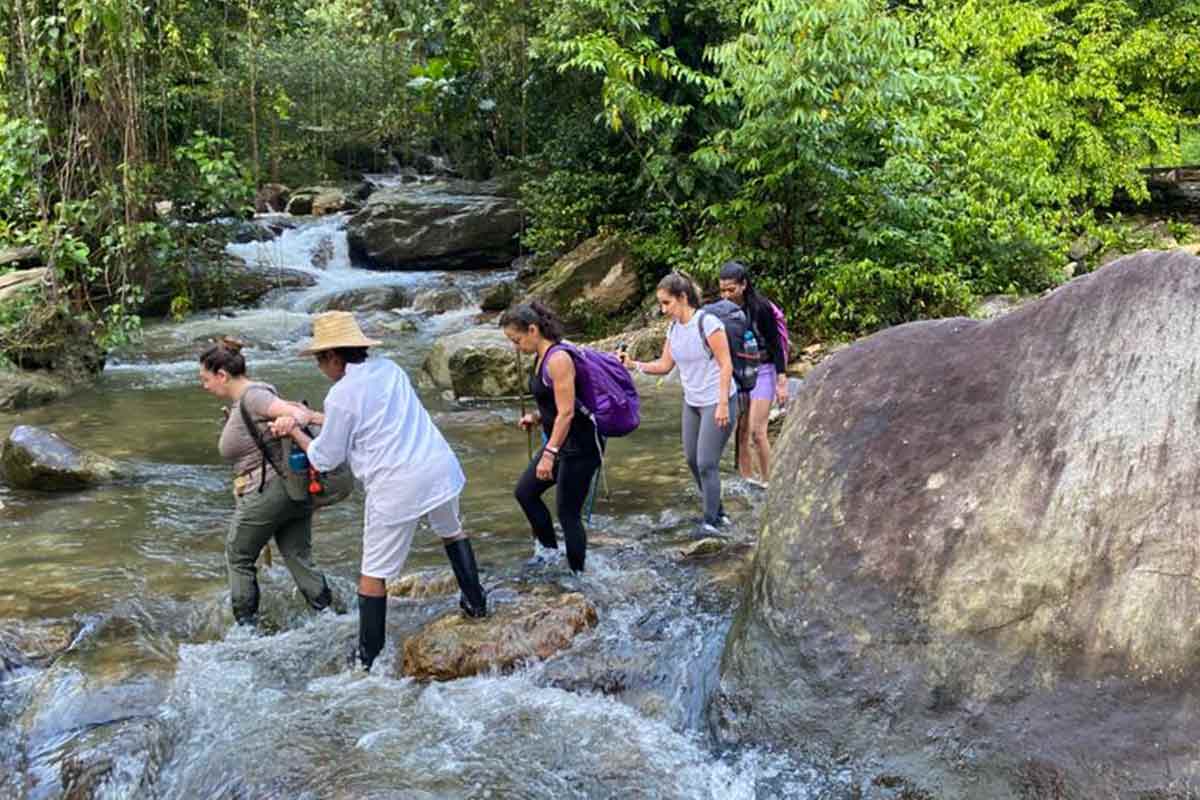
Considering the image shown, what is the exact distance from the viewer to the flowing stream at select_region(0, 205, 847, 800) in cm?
439

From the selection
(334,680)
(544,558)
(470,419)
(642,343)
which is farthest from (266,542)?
(642,343)

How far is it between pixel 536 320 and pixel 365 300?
48.0ft

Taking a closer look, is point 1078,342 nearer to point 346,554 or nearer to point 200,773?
point 200,773

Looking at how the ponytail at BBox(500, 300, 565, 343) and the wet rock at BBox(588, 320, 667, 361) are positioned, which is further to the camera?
the wet rock at BBox(588, 320, 667, 361)

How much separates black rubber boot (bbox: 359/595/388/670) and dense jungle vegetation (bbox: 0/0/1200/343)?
7313 millimetres

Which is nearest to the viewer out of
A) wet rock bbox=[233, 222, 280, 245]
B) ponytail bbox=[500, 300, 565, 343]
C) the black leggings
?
ponytail bbox=[500, 300, 565, 343]

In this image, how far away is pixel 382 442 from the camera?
4836 mm

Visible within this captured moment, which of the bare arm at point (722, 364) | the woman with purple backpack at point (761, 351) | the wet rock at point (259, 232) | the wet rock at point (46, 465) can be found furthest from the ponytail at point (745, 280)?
the wet rock at point (259, 232)

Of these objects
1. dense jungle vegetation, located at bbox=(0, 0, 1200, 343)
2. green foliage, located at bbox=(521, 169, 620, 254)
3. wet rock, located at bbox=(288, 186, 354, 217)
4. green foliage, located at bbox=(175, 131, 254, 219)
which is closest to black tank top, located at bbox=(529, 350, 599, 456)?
dense jungle vegetation, located at bbox=(0, 0, 1200, 343)

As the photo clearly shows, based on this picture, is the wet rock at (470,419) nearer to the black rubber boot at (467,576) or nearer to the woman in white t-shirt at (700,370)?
the woman in white t-shirt at (700,370)

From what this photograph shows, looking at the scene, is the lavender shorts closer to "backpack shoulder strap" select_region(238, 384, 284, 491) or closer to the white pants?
the white pants

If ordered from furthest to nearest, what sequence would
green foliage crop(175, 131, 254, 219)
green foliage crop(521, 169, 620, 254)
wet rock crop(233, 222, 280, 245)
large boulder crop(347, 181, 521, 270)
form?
large boulder crop(347, 181, 521, 270), wet rock crop(233, 222, 280, 245), green foliage crop(521, 169, 620, 254), green foliage crop(175, 131, 254, 219)

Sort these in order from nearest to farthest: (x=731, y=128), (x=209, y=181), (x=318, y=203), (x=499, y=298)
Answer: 1. (x=209, y=181)
2. (x=731, y=128)
3. (x=499, y=298)
4. (x=318, y=203)

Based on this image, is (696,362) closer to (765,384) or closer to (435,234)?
(765,384)
